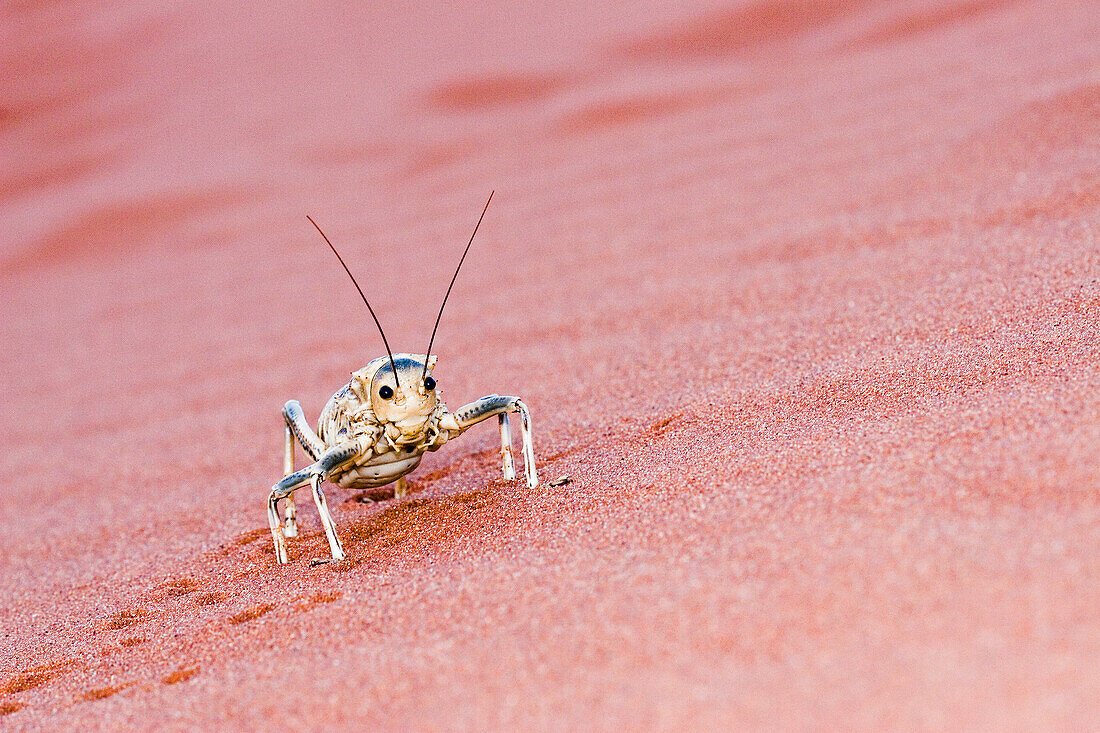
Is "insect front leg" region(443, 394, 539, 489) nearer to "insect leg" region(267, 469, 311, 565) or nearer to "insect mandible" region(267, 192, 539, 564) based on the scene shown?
"insect mandible" region(267, 192, 539, 564)

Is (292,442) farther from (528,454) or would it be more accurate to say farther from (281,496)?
(528,454)

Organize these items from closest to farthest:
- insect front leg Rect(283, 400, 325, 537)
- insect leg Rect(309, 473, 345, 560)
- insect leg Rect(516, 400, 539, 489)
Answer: insect leg Rect(309, 473, 345, 560) → insect leg Rect(516, 400, 539, 489) → insect front leg Rect(283, 400, 325, 537)

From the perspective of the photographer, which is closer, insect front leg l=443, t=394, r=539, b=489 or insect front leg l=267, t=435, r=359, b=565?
insect front leg l=267, t=435, r=359, b=565

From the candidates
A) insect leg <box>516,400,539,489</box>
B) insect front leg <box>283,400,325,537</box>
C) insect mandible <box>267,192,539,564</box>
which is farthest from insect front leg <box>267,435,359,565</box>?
insect leg <box>516,400,539,489</box>

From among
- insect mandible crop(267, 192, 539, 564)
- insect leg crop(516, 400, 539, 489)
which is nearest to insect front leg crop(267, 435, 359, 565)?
insect mandible crop(267, 192, 539, 564)

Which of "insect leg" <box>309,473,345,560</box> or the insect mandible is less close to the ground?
the insect mandible

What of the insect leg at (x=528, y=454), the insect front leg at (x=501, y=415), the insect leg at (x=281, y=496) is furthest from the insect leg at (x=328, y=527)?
the insect leg at (x=528, y=454)

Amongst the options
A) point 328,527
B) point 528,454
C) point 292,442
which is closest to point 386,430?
point 328,527

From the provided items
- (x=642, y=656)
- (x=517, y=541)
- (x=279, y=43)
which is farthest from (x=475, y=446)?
(x=279, y=43)

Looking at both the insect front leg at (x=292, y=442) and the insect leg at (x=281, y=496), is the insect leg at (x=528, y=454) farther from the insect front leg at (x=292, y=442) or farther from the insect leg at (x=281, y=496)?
the insect front leg at (x=292, y=442)

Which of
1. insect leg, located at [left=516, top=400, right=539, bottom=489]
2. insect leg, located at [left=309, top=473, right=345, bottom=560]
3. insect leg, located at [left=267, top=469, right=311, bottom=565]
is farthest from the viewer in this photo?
insect leg, located at [left=516, top=400, right=539, bottom=489]
